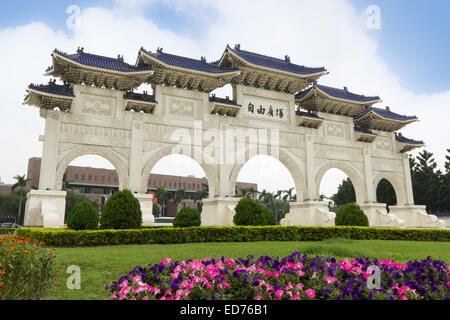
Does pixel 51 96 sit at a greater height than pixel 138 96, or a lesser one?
lesser

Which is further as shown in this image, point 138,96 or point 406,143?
point 406,143

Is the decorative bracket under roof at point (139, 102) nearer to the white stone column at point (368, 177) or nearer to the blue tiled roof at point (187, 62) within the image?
the blue tiled roof at point (187, 62)

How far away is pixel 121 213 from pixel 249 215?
4748 millimetres

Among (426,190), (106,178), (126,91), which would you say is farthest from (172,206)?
(126,91)

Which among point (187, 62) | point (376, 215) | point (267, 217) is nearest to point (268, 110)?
point (187, 62)

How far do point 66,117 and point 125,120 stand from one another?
2.49 m

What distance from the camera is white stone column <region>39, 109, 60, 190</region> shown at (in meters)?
14.2

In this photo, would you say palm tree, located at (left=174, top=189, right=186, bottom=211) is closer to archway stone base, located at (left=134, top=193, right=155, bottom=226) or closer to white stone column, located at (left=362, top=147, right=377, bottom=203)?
white stone column, located at (left=362, top=147, right=377, bottom=203)

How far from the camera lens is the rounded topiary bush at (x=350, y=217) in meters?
14.7

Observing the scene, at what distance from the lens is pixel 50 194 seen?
14.1 metres

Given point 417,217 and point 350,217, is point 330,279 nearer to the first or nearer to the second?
point 350,217

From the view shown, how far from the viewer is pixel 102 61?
16250 mm

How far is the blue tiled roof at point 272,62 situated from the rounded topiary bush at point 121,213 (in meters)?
10.2

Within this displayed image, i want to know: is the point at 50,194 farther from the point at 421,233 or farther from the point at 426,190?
the point at 426,190
